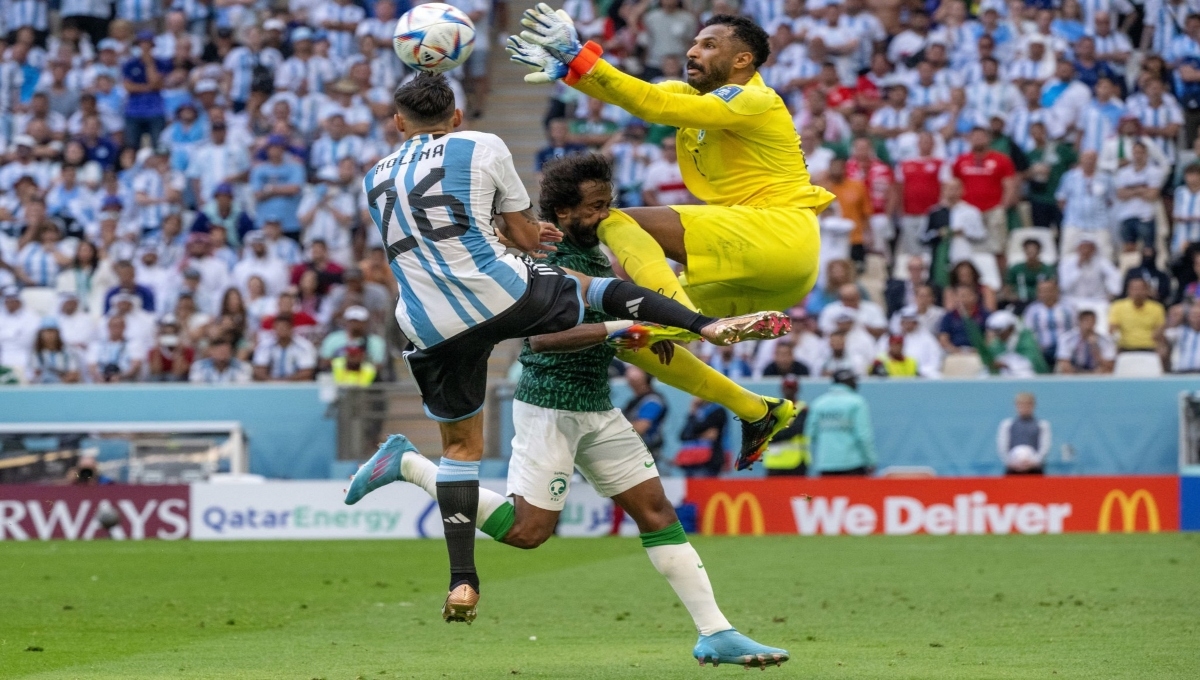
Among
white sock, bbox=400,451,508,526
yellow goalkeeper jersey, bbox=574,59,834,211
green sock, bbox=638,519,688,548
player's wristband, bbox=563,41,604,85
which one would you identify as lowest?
green sock, bbox=638,519,688,548

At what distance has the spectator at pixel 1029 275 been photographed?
18.4 m

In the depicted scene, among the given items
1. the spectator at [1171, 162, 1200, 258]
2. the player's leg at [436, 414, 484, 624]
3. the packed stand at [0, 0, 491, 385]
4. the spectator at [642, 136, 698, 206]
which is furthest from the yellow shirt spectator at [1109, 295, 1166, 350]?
the player's leg at [436, 414, 484, 624]

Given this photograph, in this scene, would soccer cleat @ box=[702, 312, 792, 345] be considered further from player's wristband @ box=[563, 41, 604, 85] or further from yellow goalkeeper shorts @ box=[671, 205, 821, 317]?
player's wristband @ box=[563, 41, 604, 85]

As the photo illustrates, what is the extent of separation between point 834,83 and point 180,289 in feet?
27.8

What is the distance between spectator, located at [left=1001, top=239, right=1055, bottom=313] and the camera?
60.3 ft

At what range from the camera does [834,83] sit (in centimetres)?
2025

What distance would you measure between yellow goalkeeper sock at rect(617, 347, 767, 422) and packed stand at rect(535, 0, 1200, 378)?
9426 millimetres

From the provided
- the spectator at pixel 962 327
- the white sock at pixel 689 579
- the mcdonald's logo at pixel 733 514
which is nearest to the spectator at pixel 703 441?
the mcdonald's logo at pixel 733 514

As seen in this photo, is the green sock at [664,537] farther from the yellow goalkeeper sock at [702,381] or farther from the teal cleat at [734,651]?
the yellow goalkeeper sock at [702,381]

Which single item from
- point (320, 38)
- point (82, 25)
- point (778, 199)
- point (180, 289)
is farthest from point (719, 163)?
point (82, 25)

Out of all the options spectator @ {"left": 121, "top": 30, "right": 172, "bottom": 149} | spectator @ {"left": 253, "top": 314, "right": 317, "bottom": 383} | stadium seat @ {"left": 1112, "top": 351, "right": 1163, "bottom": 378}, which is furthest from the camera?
spectator @ {"left": 121, "top": 30, "right": 172, "bottom": 149}

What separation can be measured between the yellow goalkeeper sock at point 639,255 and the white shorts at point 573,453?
639 mm

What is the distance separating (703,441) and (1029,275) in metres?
4.29

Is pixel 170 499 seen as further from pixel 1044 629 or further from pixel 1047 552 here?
pixel 1044 629
